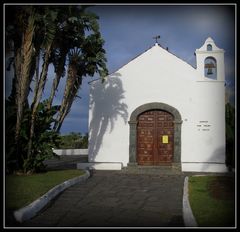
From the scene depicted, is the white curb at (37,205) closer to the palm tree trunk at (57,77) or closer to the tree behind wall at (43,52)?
the tree behind wall at (43,52)

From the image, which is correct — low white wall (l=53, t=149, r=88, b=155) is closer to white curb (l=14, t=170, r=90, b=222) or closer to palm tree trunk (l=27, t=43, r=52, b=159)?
palm tree trunk (l=27, t=43, r=52, b=159)

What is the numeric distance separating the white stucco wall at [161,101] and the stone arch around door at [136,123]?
5.9 inches

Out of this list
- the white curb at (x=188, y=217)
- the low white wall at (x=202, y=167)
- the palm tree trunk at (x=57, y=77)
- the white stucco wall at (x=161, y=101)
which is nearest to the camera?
the white curb at (x=188, y=217)

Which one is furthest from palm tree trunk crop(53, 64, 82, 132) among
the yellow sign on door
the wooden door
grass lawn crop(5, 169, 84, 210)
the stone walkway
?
the yellow sign on door

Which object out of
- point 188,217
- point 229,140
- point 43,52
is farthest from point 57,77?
point 188,217

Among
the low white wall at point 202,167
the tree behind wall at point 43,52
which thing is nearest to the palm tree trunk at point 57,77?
the tree behind wall at point 43,52

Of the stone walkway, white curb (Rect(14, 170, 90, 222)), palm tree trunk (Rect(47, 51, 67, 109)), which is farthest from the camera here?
palm tree trunk (Rect(47, 51, 67, 109))

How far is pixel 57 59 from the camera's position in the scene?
12.6 m

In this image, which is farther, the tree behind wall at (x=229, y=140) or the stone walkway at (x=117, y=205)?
the tree behind wall at (x=229, y=140)

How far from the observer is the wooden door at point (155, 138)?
604 inches

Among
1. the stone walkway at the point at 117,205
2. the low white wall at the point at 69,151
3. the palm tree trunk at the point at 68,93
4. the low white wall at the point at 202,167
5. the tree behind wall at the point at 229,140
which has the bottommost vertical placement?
the stone walkway at the point at 117,205

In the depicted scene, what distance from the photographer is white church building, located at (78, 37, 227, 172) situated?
14.9 meters

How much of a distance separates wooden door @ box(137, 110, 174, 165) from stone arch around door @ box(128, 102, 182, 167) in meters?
0.24

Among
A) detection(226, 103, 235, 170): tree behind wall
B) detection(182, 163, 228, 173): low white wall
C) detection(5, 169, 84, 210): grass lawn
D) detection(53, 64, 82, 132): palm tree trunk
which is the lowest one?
detection(5, 169, 84, 210): grass lawn
